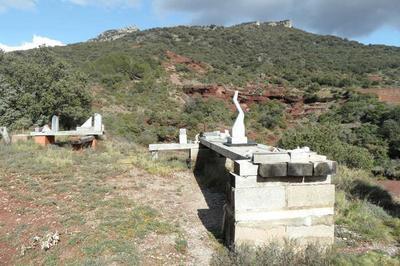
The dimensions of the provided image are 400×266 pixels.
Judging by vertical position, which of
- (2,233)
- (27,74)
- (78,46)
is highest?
(78,46)

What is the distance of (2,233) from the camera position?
6172mm

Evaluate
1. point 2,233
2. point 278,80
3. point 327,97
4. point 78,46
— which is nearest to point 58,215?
point 2,233

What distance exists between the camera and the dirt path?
215 inches

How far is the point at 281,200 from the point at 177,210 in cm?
252

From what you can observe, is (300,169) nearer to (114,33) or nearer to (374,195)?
(374,195)

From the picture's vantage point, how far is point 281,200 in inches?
222

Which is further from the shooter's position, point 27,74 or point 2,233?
point 27,74

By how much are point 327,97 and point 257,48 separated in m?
19.3

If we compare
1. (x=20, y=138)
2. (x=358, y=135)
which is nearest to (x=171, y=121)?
(x=358, y=135)

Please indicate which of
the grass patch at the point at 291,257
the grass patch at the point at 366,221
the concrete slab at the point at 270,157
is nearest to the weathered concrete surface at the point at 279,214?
the grass patch at the point at 291,257

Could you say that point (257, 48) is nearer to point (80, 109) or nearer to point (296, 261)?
point (80, 109)

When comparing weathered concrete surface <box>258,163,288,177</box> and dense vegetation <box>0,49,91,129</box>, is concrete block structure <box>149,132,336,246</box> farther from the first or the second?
dense vegetation <box>0,49,91,129</box>

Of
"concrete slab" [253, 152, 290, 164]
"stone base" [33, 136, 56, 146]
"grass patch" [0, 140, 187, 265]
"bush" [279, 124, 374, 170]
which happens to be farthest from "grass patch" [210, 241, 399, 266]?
"stone base" [33, 136, 56, 146]

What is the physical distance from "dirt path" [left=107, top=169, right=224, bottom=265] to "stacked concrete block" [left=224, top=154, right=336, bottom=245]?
0.61m
